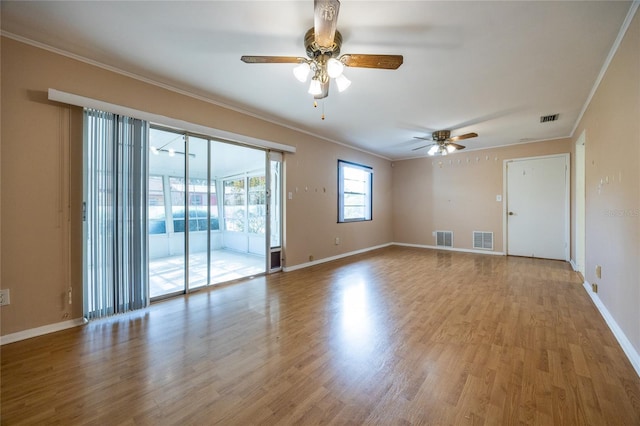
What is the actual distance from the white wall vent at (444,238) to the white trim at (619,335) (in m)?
3.63

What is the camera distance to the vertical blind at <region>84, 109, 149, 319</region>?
258cm

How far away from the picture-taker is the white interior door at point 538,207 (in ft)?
17.3

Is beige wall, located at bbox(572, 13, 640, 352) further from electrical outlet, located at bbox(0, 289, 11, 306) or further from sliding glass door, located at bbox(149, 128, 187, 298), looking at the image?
electrical outlet, located at bbox(0, 289, 11, 306)

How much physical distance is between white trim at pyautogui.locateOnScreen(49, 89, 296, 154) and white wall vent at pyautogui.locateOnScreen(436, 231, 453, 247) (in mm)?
4691

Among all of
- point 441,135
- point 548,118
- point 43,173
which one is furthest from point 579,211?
point 43,173

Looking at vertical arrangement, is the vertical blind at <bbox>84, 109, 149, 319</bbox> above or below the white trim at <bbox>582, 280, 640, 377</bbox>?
above

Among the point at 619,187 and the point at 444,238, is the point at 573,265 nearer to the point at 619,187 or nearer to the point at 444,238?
the point at 444,238

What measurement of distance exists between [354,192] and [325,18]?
4.91m

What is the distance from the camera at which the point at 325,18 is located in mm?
1682

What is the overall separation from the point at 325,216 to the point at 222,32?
3.79m

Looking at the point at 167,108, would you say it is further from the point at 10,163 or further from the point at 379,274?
the point at 379,274

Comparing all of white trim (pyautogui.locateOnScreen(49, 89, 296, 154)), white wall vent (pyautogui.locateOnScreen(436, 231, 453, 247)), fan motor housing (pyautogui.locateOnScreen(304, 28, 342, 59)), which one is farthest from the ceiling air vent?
white trim (pyautogui.locateOnScreen(49, 89, 296, 154))

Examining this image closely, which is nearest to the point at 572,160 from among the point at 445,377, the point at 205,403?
the point at 445,377

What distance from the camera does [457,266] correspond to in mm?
4961
